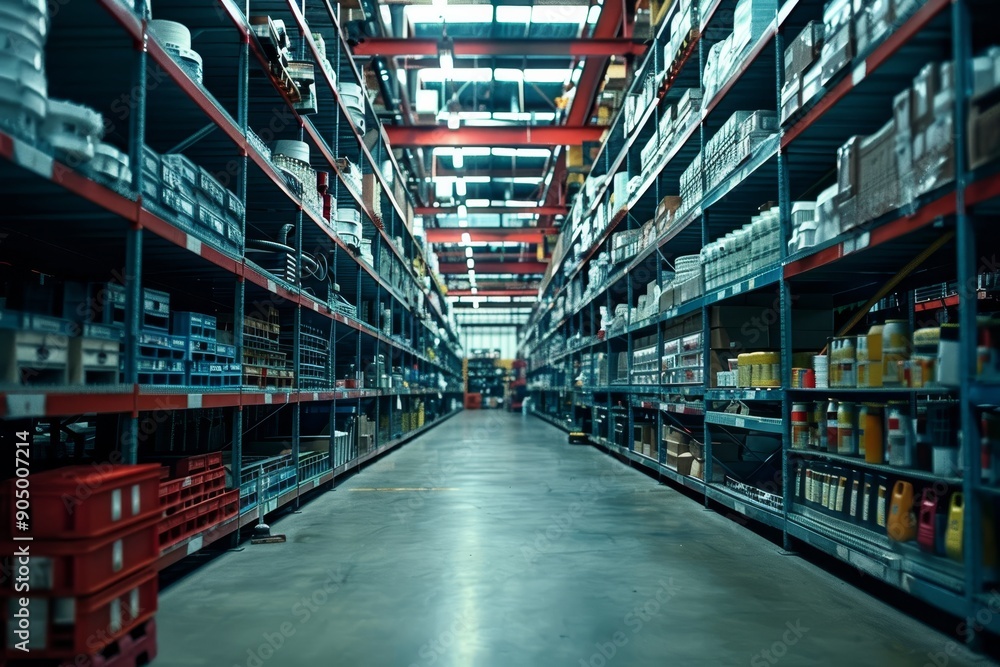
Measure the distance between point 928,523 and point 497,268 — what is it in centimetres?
2383

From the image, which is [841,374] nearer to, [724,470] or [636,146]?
[724,470]

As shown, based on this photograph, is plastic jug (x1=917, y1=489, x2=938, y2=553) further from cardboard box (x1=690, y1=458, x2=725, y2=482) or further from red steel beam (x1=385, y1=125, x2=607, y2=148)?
red steel beam (x1=385, y1=125, x2=607, y2=148)

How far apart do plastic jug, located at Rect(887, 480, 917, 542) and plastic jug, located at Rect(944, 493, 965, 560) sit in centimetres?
33

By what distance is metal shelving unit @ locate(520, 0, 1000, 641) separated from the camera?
287cm

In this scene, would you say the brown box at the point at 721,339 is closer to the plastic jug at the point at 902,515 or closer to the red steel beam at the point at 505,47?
the plastic jug at the point at 902,515

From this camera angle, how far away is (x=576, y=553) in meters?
4.63

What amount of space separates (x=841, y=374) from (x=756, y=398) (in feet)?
3.62

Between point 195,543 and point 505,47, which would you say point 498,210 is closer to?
point 505,47

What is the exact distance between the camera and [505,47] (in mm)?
10914

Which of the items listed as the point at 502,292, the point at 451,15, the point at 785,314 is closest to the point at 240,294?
the point at 785,314

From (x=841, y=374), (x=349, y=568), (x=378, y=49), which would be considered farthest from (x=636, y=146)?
(x=349, y=568)

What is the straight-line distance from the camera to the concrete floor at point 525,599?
285 centimetres

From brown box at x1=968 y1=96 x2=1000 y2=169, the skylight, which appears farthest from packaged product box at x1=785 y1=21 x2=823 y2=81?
the skylight

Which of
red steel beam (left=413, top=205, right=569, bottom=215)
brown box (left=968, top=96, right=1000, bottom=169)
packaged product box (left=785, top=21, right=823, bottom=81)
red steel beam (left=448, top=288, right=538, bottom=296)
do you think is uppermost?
red steel beam (left=413, top=205, right=569, bottom=215)
